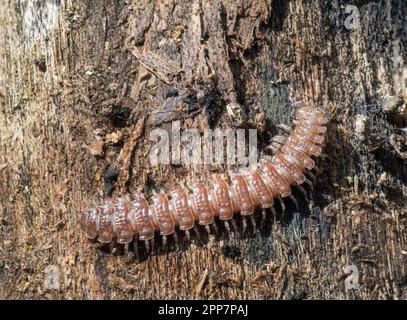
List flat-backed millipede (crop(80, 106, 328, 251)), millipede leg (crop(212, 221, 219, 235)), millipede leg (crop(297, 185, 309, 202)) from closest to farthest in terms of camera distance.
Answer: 1. flat-backed millipede (crop(80, 106, 328, 251))
2. millipede leg (crop(212, 221, 219, 235))
3. millipede leg (crop(297, 185, 309, 202))

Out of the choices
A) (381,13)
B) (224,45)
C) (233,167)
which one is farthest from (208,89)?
(381,13)

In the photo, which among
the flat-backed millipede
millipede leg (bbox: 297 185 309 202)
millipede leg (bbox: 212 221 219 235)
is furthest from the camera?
millipede leg (bbox: 297 185 309 202)

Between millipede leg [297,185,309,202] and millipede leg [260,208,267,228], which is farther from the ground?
millipede leg [297,185,309,202]

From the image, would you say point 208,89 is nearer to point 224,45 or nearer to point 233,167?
point 224,45

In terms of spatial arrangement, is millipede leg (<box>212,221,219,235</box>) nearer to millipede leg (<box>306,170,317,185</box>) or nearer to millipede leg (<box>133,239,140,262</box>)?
millipede leg (<box>133,239,140,262</box>)

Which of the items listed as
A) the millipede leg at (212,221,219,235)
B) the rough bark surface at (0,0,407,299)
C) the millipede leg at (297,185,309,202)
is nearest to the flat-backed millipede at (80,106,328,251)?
the millipede leg at (212,221,219,235)

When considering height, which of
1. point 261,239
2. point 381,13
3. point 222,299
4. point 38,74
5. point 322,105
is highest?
point 381,13
